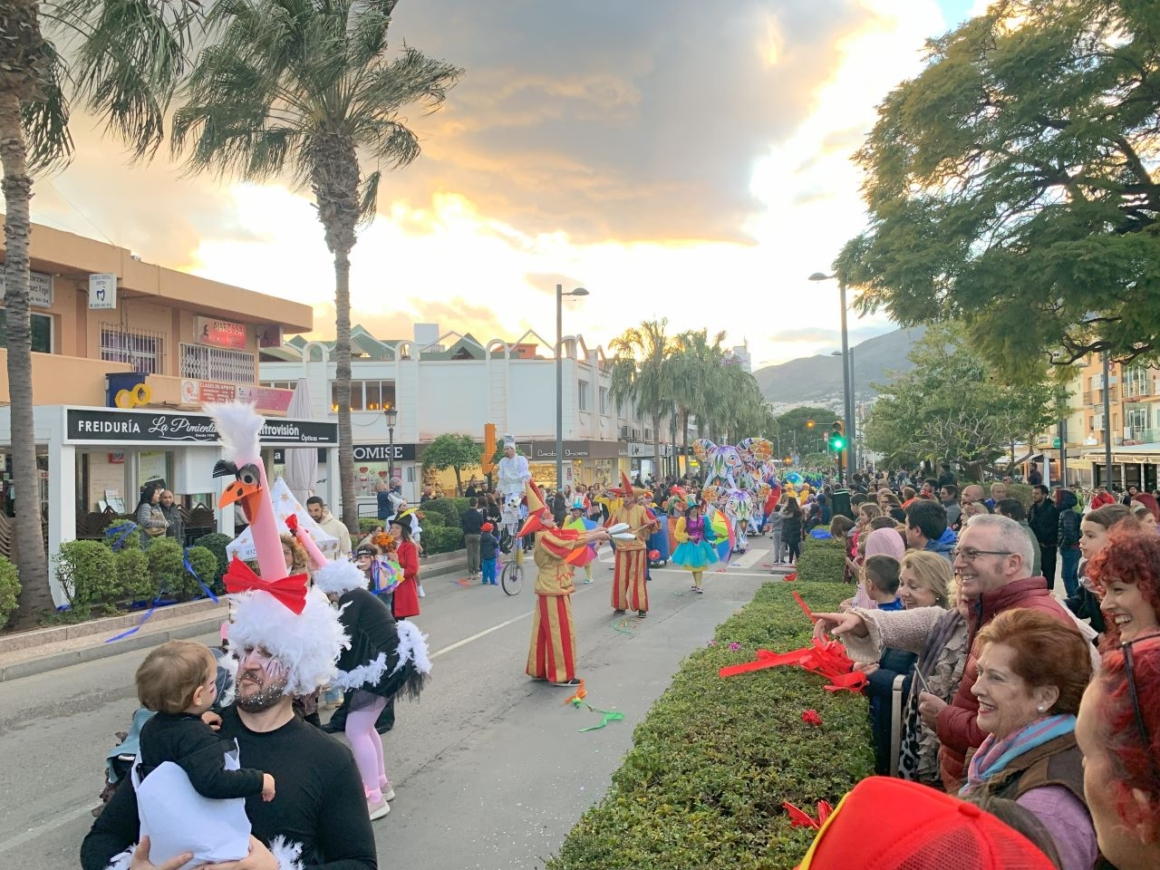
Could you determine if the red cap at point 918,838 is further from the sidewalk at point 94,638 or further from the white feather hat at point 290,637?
the sidewalk at point 94,638

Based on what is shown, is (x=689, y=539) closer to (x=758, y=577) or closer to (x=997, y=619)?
(x=758, y=577)

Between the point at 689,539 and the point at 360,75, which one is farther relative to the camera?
the point at 360,75

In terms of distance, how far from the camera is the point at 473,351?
44625mm

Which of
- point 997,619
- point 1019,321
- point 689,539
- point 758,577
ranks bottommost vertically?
point 758,577

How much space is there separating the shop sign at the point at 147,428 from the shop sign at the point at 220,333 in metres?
7.02

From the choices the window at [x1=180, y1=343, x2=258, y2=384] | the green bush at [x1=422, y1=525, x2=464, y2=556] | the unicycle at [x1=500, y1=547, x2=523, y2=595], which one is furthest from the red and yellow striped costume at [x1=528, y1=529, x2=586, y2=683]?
the window at [x1=180, y1=343, x2=258, y2=384]

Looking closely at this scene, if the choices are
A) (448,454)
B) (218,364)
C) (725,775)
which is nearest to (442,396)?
(448,454)

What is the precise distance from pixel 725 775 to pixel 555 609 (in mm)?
4954

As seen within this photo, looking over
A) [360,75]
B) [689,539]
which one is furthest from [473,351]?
[689,539]

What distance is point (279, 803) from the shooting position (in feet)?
7.61

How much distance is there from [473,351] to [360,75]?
93.1ft

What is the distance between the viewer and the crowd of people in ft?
4.80

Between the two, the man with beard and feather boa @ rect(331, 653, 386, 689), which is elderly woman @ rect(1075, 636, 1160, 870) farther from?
feather boa @ rect(331, 653, 386, 689)

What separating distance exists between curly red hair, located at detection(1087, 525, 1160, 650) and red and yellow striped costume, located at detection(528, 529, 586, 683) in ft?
19.3
